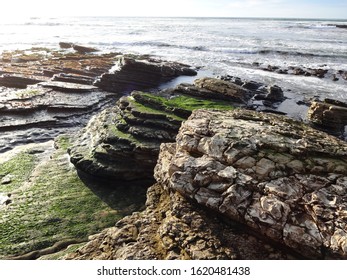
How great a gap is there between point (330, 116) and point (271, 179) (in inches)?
690

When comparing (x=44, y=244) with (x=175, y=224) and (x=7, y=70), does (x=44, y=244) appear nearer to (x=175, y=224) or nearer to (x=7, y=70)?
(x=175, y=224)

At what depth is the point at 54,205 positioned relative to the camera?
14047mm

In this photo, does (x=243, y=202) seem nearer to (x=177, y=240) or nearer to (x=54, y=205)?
(x=177, y=240)

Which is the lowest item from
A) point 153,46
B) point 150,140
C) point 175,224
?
point 153,46

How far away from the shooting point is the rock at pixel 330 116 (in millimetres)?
23250

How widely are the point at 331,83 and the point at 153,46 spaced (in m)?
45.6

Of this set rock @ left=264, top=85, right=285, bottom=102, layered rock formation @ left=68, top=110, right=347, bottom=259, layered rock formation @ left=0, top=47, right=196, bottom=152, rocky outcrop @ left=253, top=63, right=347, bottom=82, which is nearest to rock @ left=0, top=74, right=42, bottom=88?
layered rock formation @ left=0, top=47, right=196, bottom=152

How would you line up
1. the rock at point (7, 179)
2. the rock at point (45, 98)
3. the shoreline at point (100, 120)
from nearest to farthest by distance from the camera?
the shoreline at point (100, 120)
the rock at point (7, 179)
the rock at point (45, 98)

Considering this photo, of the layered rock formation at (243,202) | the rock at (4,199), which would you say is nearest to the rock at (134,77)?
the rock at (4,199)

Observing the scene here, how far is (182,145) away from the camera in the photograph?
10.7 m

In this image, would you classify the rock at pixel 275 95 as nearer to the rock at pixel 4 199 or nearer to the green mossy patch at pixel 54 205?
the green mossy patch at pixel 54 205

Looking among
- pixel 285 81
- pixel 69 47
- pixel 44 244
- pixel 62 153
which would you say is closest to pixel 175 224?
pixel 44 244

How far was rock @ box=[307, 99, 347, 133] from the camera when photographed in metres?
23.2

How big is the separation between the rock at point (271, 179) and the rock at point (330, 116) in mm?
13875
